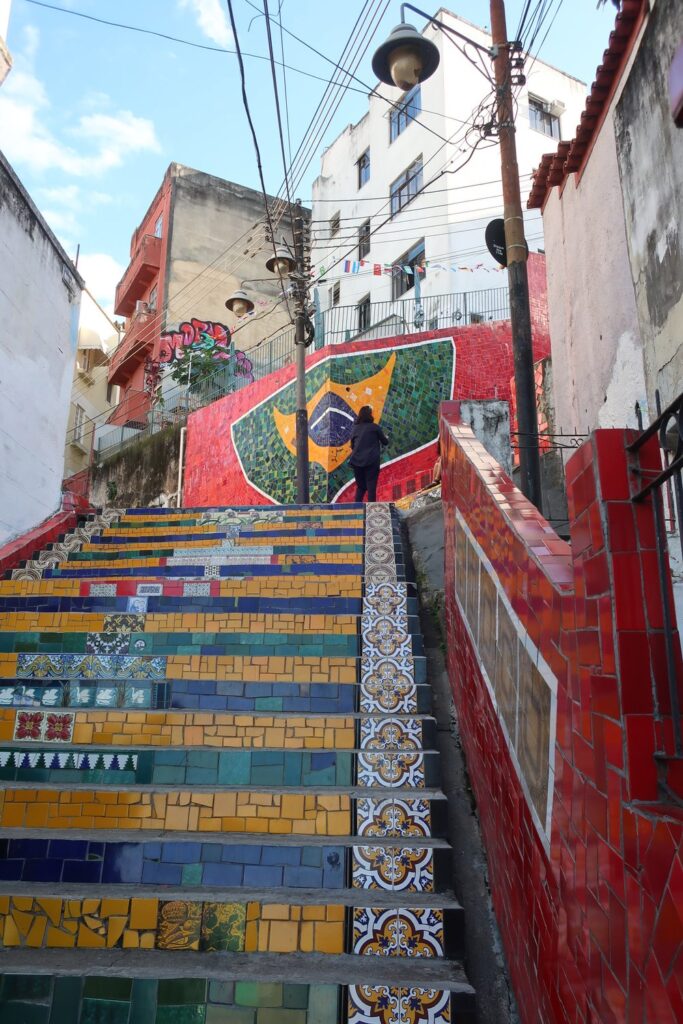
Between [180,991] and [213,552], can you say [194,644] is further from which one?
[213,552]

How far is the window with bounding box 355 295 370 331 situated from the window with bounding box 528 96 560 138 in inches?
243

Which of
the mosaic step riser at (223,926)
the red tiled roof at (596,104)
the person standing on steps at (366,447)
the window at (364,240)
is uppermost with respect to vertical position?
the window at (364,240)

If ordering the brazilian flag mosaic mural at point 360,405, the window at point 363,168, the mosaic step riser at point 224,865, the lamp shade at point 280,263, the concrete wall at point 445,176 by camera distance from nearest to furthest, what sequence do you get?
1. the mosaic step riser at point 224,865
2. the lamp shade at point 280,263
3. the brazilian flag mosaic mural at point 360,405
4. the concrete wall at point 445,176
5. the window at point 363,168

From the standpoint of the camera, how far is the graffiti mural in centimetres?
1830

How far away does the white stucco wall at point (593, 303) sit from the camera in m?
7.20

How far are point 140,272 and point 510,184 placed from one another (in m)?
20.2

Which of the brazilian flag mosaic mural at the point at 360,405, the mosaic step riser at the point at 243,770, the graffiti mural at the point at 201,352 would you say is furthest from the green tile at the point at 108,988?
the graffiti mural at the point at 201,352

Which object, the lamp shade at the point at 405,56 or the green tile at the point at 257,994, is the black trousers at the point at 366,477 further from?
the green tile at the point at 257,994

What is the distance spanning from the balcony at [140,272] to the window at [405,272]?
1004cm

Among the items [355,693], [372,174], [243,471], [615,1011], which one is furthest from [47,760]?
[372,174]

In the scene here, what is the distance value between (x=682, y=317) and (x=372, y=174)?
17.2 meters

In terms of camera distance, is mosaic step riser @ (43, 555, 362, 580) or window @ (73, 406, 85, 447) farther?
window @ (73, 406, 85, 447)

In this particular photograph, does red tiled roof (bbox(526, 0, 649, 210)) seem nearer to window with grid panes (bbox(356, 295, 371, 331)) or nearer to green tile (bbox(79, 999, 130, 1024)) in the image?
green tile (bbox(79, 999, 130, 1024))

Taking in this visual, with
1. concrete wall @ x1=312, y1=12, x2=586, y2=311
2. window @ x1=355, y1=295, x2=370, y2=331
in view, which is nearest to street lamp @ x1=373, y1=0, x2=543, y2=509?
concrete wall @ x1=312, y1=12, x2=586, y2=311
